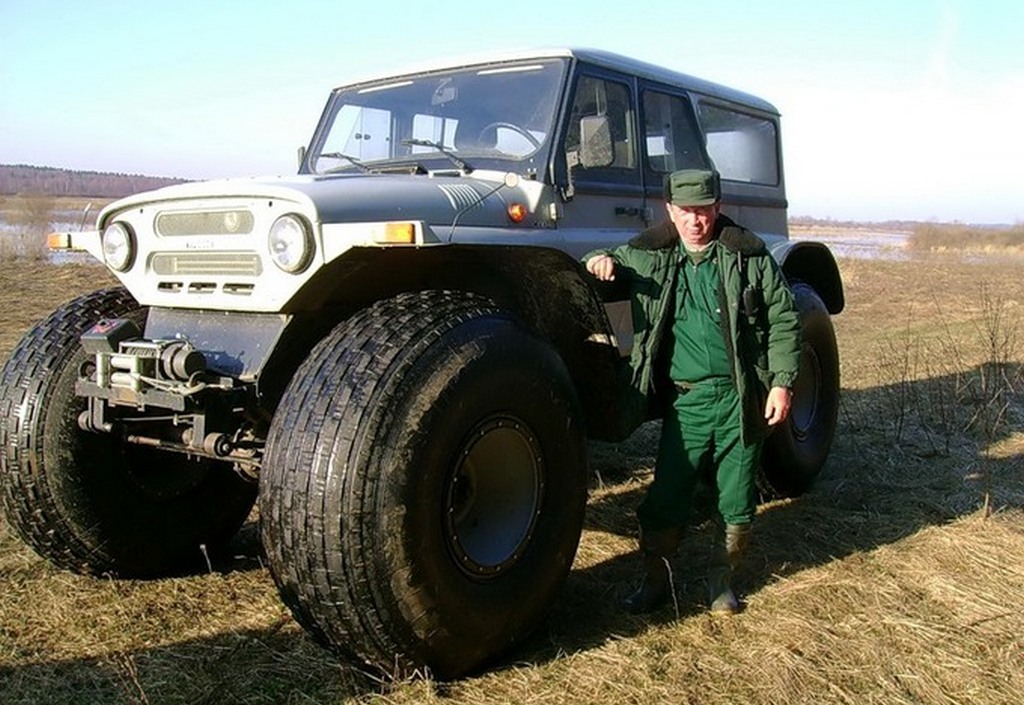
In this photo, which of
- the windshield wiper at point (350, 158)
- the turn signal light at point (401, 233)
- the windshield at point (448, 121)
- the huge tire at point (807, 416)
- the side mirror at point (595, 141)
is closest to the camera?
the turn signal light at point (401, 233)

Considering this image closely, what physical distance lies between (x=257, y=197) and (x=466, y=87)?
5.12ft

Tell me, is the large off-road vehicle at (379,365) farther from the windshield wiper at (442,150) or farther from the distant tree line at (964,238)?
the distant tree line at (964,238)

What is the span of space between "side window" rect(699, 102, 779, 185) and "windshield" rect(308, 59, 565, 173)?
1.38m

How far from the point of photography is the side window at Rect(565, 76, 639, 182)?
13.8ft

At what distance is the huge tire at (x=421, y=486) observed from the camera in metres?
2.90

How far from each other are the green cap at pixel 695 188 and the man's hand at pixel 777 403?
2.65ft

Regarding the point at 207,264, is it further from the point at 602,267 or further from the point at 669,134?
the point at 669,134

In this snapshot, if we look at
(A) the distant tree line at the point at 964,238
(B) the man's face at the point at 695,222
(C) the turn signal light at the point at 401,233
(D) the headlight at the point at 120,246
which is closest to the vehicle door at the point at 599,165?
(B) the man's face at the point at 695,222

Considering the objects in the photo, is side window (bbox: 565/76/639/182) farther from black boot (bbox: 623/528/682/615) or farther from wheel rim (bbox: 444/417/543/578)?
black boot (bbox: 623/528/682/615)

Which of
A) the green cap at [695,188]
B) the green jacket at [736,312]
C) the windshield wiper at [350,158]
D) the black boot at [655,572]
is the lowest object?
the black boot at [655,572]

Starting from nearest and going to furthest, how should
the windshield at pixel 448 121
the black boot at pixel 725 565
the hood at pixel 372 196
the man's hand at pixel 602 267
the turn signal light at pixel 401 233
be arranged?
the turn signal light at pixel 401 233 → the hood at pixel 372 196 → the man's hand at pixel 602 267 → the black boot at pixel 725 565 → the windshield at pixel 448 121

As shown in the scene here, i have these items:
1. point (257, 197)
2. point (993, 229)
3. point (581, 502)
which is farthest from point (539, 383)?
point (993, 229)

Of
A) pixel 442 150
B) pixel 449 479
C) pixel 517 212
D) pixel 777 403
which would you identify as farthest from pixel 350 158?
pixel 777 403

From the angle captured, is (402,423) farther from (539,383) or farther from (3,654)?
(3,654)
